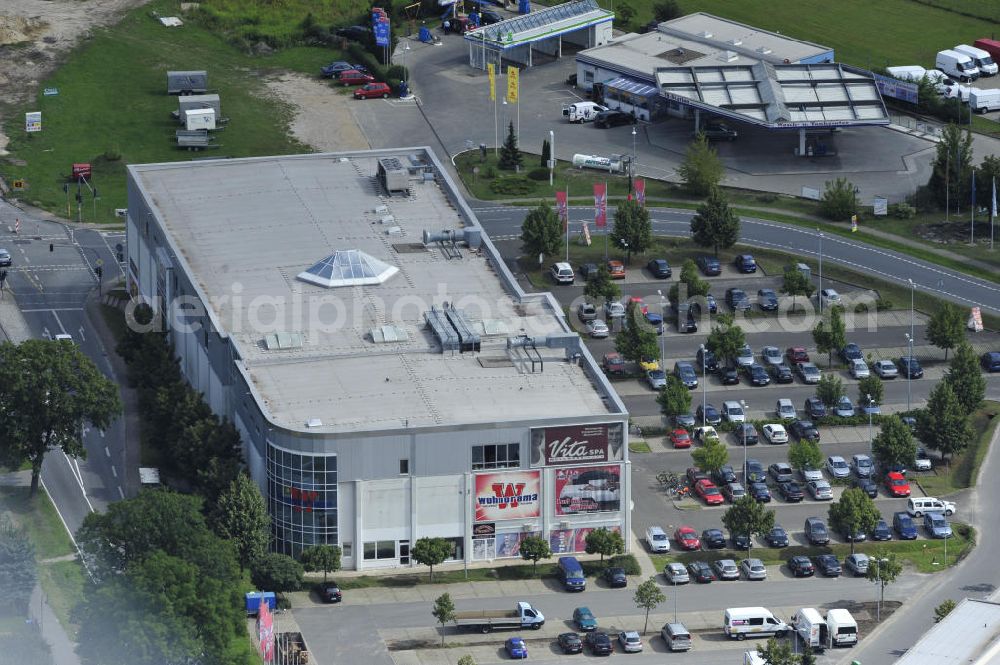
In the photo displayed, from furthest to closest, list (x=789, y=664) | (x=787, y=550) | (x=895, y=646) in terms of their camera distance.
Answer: (x=787, y=550)
(x=895, y=646)
(x=789, y=664)

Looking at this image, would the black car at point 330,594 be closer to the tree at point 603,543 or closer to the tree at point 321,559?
the tree at point 321,559

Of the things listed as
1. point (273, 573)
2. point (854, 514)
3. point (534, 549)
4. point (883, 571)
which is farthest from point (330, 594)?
point (854, 514)

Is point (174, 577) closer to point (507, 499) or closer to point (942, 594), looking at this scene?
point (507, 499)

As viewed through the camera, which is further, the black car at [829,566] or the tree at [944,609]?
the black car at [829,566]

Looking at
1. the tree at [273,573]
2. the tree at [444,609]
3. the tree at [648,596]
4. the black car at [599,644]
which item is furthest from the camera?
the tree at [273,573]

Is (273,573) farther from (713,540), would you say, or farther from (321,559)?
(713,540)

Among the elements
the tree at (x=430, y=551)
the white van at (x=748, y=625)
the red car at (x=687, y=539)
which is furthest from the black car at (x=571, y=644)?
the red car at (x=687, y=539)

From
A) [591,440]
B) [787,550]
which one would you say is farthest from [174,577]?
[787,550]
